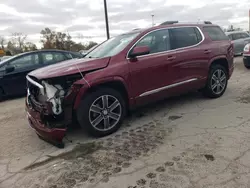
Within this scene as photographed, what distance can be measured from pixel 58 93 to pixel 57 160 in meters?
0.94

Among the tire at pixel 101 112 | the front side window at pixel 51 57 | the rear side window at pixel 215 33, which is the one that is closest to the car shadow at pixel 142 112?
the tire at pixel 101 112

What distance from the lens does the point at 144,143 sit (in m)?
3.41

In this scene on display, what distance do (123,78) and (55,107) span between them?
3.86 ft

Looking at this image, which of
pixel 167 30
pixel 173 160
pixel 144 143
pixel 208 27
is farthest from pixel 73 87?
pixel 208 27

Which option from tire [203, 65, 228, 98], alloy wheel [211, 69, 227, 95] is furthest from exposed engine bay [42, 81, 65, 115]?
alloy wheel [211, 69, 227, 95]

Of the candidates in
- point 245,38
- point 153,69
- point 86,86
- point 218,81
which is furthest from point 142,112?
point 245,38

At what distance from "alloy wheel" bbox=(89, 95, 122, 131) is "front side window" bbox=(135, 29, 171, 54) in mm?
1166

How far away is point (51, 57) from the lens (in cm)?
787

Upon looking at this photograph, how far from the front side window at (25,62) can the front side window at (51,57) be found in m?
0.25

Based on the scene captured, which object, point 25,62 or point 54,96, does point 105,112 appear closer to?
point 54,96

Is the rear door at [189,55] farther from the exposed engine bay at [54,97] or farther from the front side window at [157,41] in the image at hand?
the exposed engine bay at [54,97]

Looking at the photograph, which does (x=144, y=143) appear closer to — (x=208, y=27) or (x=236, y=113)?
(x=236, y=113)

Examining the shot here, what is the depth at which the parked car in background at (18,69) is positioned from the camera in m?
7.05

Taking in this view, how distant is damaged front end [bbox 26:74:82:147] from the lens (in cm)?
336
